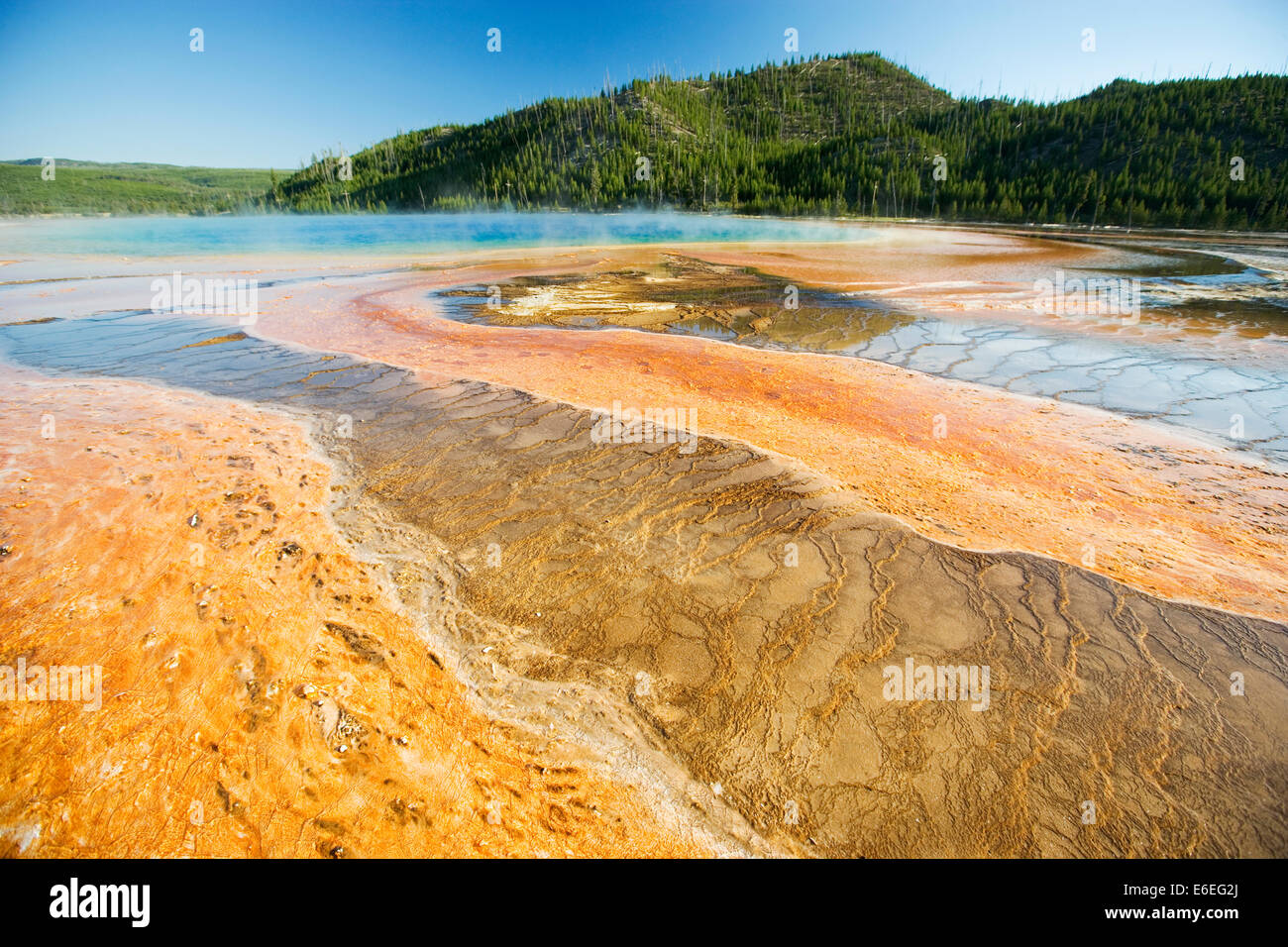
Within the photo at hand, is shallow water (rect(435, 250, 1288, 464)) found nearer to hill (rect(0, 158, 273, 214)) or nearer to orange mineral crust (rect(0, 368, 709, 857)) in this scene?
orange mineral crust (rect(0, 368, 709, 857))

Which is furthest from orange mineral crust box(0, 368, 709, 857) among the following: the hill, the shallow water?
the hill

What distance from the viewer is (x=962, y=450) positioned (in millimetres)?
7367


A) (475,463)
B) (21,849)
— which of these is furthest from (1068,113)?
(21,849)

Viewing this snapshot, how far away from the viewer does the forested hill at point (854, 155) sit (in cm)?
5041

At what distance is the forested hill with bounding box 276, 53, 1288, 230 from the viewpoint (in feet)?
165

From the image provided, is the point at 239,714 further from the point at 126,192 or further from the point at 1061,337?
the point at 126,192

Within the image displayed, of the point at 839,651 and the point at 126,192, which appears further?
the point at 126,192

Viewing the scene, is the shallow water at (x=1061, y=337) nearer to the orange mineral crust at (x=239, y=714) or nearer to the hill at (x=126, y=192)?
the orange mineral crust at (x=239, y=714)

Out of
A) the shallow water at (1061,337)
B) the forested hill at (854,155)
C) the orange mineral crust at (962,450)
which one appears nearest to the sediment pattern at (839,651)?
the orange mineral crust at (962,450)

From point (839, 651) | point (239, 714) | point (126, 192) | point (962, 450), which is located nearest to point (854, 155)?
point (962, 450)

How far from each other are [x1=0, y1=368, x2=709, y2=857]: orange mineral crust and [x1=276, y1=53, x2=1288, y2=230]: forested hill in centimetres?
5958

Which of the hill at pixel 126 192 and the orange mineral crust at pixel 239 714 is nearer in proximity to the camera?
the orange mineral crust at pixel 239 714

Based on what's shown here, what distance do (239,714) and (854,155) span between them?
9201 centimetres

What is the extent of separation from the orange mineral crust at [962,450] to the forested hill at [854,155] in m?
50.9
